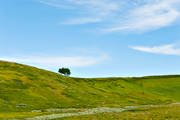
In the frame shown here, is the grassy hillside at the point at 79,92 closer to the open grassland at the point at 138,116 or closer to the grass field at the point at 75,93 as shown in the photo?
the grass field at the point at 75,93

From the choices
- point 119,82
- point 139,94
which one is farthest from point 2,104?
point 119,82

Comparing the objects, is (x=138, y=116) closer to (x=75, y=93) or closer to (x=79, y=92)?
(x=75, y=93)

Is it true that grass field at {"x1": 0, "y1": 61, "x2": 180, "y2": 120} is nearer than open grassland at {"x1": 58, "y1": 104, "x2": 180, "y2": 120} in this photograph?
No

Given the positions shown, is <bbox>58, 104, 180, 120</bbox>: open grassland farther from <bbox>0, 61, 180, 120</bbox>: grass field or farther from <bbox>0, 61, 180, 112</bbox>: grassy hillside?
<bbox>0, 61, 180, 112</bbox>: grassy hillside

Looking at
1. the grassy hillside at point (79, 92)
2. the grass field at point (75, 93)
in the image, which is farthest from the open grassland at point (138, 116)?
the grassy hillside at point (79, 92)

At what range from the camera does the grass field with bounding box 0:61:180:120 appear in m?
77.9

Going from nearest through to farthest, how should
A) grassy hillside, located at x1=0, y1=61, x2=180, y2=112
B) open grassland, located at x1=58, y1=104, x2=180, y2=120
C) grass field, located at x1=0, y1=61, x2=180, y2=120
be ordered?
open grassland, located at x1=58, y1=104, x2=180, y2=120
grass field, located at x1=0, y1=61, x2=180, y2=120
grassy hillside, located at x1=0, y1=61, x2=180, y2=112

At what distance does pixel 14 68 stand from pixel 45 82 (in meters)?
28.9

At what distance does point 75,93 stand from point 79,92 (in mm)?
4303

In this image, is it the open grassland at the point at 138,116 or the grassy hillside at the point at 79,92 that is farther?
the grassy hillside at the point at 79,92

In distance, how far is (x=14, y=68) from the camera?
13588 centimetres

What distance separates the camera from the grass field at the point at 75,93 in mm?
77875

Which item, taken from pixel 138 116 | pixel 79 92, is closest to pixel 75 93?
pixel 79 92

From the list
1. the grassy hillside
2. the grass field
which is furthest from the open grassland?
Answer: the grassy hillside
